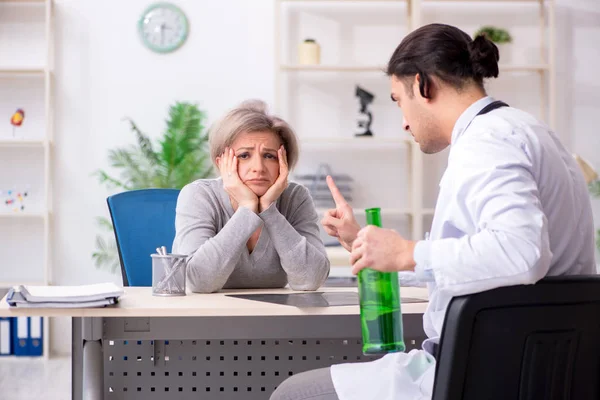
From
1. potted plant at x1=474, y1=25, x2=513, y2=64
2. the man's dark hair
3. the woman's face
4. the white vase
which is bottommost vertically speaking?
the woman's face

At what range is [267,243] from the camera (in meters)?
2.48

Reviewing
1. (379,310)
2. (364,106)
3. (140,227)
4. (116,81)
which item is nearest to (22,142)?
(116,81)

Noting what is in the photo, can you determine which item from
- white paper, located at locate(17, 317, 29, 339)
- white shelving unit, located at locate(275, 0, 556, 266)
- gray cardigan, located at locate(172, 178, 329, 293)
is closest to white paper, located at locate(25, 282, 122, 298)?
gray cardigan, located at locate(172, 178, 329, 293)

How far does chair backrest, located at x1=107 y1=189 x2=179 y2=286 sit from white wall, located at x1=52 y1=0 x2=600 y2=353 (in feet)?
8.60

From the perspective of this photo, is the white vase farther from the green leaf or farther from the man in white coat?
the man in white coat

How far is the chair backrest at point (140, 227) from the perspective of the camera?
9.11ft

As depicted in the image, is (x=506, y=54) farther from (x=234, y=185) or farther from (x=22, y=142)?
(x=234, y=185)

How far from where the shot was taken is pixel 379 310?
1.53m

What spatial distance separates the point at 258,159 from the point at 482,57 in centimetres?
112

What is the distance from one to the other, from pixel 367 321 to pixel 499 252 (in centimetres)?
39

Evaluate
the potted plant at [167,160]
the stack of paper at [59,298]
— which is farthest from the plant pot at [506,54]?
the stack of paper at [59,298]

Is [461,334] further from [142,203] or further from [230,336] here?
[142,203]

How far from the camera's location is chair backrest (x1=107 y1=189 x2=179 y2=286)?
278cm

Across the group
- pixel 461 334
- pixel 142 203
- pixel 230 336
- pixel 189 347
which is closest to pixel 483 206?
pixel 461 334
